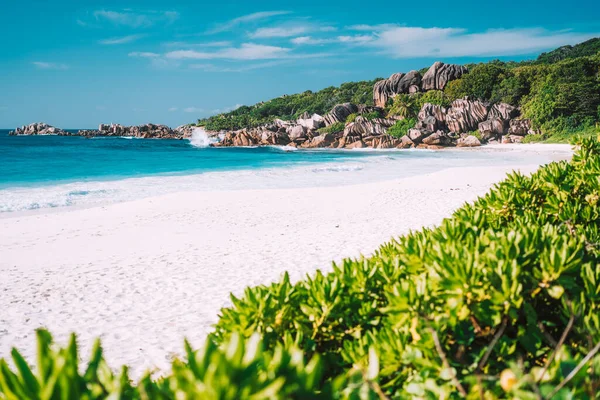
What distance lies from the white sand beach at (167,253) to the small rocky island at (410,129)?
4286 centimetres

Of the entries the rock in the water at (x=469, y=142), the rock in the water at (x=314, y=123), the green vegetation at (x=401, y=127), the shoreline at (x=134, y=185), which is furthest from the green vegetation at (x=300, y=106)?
the shoreline at (x=134, y=185)

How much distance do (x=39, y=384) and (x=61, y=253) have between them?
9.59 m

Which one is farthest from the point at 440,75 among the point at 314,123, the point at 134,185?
the point at 134,185

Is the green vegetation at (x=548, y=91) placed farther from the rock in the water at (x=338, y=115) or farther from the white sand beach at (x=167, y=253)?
the white sand beach at (x=167, y=253)

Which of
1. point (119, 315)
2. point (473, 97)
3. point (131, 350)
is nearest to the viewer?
point (131, 350)

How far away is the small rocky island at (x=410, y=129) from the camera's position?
5700cm

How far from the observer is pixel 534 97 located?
6234 cm

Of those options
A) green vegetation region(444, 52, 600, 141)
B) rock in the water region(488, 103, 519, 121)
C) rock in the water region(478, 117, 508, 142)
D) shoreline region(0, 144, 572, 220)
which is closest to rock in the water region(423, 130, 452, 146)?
rock in the water region(478, 117, 508, 142)

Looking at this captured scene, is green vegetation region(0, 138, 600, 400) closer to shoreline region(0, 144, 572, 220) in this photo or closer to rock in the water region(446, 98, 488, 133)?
shoreline region(0, 144, 572, 220)

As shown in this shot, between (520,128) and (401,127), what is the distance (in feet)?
59.9

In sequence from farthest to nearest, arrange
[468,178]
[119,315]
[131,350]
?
[468,178] → [119,315] → [131,350]

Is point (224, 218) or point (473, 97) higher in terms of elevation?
point (473, 97)

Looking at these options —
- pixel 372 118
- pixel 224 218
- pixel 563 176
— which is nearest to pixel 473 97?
pixel 372 118

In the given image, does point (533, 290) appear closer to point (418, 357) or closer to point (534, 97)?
point (418, 357)
